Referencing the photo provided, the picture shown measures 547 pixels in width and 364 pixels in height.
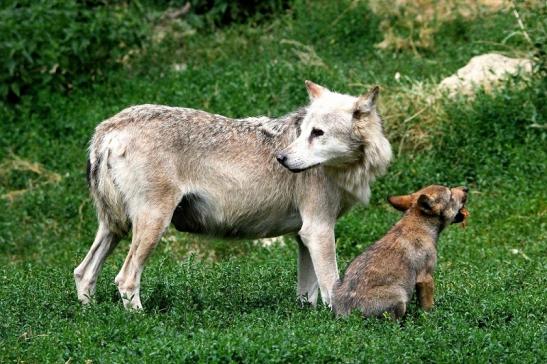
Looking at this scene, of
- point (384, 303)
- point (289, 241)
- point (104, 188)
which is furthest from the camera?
point (289, 241)

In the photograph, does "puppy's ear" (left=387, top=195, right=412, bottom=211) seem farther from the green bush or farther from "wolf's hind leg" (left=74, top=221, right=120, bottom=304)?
the green bush

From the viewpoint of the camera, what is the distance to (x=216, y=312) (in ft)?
29.3

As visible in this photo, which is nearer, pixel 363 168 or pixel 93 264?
pixel 363 168

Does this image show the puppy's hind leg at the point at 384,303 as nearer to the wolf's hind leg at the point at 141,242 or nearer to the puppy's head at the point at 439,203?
the puppy's head at the point at 439,203

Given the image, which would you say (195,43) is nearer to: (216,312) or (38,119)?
(38,119)

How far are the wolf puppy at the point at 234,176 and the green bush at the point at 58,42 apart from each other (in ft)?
20.7

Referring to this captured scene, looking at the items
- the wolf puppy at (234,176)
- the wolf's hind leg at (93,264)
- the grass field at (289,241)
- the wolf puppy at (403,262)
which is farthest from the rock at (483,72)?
the wolf's hind leg at (93,264)

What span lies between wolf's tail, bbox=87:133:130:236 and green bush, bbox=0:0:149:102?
6.22 meters

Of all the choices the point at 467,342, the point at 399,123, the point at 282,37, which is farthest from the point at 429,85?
the point at 467,342

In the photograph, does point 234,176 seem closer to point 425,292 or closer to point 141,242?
point 141,242

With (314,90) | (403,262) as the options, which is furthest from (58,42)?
(403,262)

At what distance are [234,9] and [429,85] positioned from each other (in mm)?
A: 4469

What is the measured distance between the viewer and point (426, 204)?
9.02m

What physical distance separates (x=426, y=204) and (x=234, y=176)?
1.60 m
